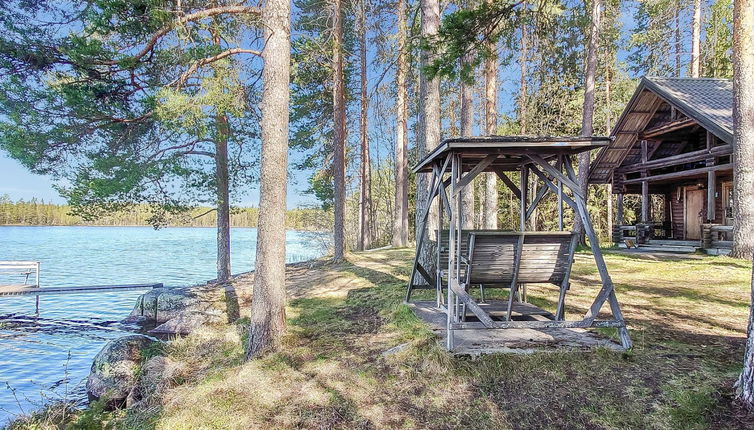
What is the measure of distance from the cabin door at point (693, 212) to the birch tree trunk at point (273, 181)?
17445 millimetres

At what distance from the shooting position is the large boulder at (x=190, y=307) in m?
8.40

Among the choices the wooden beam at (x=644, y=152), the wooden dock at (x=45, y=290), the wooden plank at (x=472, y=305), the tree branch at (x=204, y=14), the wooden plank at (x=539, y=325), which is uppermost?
the tree branch at (x=204, y=14)

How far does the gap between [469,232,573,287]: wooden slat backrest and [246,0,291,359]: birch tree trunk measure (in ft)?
9.29

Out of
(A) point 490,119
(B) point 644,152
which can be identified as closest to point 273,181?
(A) point 490,119

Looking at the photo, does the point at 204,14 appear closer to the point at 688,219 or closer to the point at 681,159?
the point at 681,159

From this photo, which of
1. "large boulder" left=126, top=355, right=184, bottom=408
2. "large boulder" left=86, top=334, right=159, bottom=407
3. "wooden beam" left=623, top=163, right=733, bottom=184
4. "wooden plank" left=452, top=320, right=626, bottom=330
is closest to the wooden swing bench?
"wooden plank" left=452, top=320, right=626, bottom=330

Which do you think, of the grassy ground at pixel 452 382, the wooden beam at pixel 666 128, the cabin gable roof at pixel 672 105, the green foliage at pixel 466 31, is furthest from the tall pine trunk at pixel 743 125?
the green foliage at pixel 466 31

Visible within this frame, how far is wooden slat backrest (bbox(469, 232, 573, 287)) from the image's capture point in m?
4.38

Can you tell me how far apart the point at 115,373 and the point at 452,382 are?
17.5ft

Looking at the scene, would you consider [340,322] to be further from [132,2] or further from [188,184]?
[188,184]

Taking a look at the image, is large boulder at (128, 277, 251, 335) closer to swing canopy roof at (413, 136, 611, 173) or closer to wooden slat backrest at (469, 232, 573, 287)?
wooden slat backrest at (469, 232, 573, 287)

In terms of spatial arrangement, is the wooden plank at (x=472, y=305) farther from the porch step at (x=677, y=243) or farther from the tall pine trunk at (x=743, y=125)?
the porch step at (x=677, y=243)

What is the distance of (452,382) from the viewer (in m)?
3.77

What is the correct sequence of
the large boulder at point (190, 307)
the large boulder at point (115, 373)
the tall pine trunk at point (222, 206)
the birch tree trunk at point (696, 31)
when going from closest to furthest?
the large boulder at point (115, 373) < the large boulder at point (190, 307) < the tall pine trunk at point (222, 206) < the birch tree trunk at point (696, 31)
